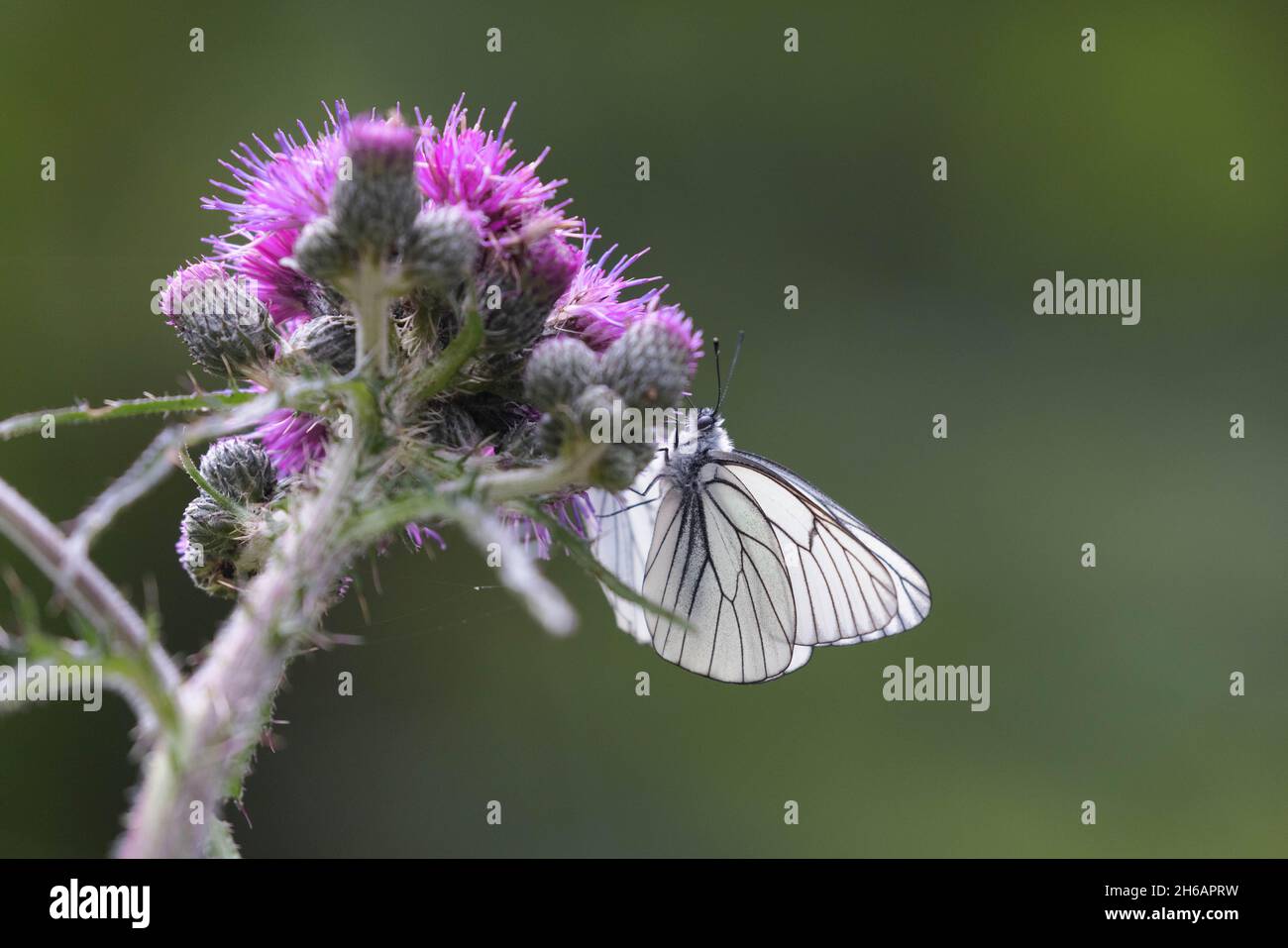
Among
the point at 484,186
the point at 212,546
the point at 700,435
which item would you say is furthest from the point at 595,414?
the point at 700,435

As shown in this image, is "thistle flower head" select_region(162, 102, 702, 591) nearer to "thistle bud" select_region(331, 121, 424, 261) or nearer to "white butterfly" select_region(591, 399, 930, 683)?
"thistle bud" select_region(331, 121, 424, 261)

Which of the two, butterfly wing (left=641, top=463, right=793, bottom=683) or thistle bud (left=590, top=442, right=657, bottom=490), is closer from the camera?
thistle bud (left=590, top=442, right=657, bottom=490)

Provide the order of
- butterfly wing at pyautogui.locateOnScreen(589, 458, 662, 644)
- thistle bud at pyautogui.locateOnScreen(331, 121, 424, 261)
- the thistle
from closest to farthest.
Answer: the thistle, thistle bud at pyautogui.locateOnScreen(331, 121, 424, 261), butterfly wing at pyautogui.locateOnScreen(589, 458, 662, 644)

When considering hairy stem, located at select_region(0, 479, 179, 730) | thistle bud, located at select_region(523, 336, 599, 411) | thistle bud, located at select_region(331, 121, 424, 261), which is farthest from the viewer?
thistle bud, located at select_region(523, 336, 599, 411)

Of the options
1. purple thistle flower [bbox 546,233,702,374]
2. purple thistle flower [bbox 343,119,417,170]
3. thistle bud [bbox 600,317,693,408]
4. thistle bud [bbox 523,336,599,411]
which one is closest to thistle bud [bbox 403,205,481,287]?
purple thistle flower [bbox 343,119,417,170]

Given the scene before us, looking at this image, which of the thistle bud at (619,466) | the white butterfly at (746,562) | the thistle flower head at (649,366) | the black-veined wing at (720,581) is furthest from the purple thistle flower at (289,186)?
the black-veined wing at (720,581)

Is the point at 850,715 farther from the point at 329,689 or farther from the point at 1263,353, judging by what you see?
the point at 1263,353

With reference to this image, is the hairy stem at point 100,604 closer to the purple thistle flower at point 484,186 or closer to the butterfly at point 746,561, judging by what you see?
the purple thistle flower at point 484,186

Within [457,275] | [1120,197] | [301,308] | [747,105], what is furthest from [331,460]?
[1120,197]
